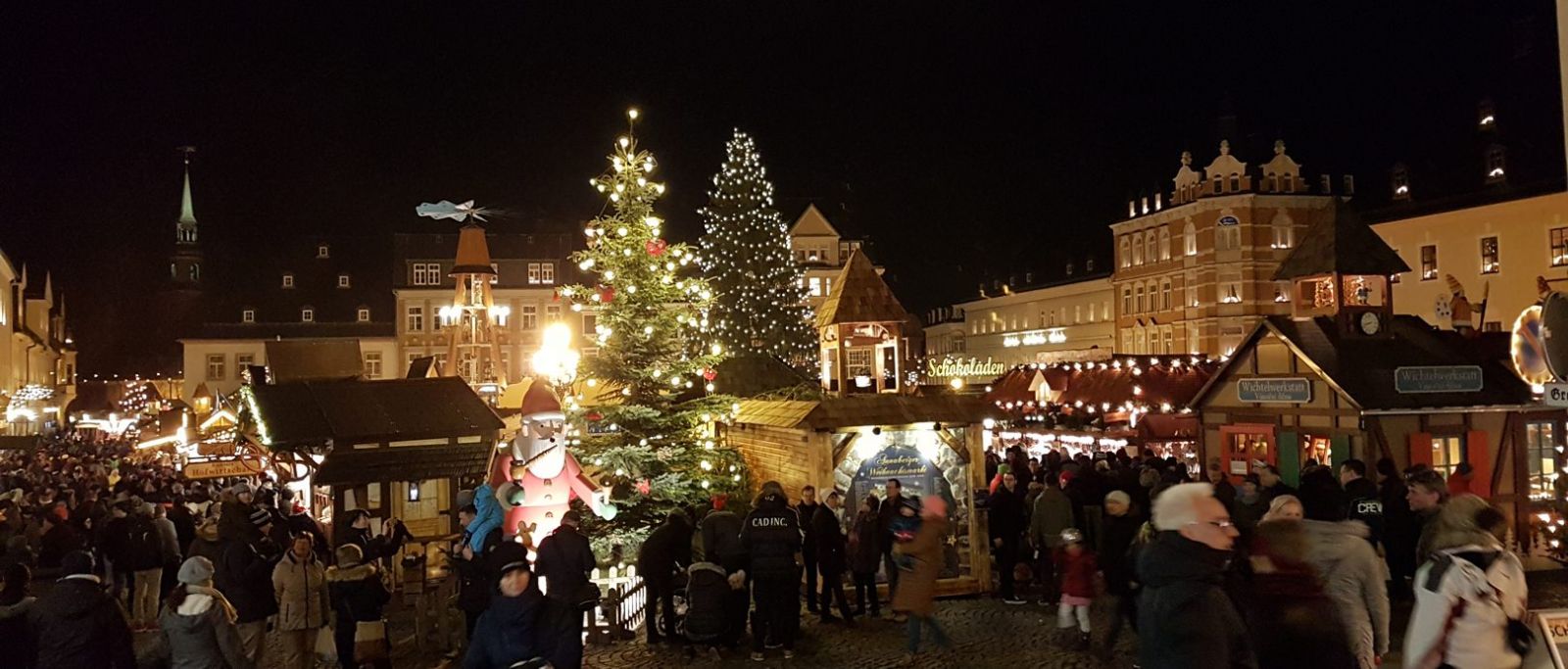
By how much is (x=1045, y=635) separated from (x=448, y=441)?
931 cm

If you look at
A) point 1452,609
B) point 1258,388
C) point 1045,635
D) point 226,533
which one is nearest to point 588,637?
point 226,533

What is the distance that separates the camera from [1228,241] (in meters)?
48.6

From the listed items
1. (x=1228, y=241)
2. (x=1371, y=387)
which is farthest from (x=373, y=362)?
(x=1371, y=387)

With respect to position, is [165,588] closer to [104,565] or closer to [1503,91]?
[104,565]

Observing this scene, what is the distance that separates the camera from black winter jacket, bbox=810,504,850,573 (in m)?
12.2

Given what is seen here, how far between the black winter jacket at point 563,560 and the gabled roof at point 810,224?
162 ft

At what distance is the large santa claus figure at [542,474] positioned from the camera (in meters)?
13.3

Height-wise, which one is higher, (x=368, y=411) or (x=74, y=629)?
(x=368, y=411)

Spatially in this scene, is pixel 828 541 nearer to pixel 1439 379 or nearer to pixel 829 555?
pixel 829 555

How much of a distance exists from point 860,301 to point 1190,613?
10.2m

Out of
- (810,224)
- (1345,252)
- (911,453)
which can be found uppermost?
(810,224)

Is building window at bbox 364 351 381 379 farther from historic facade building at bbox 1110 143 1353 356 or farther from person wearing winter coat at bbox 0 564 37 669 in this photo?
person wearing winter coat at bbox 0 564 37 669

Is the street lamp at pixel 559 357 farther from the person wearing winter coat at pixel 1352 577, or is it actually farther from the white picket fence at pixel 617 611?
the person wearing winter coat at pixel 1352 577

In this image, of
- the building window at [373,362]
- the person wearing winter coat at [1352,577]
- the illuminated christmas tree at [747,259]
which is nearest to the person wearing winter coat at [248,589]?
the person wearing winter coat at [1352,577]
